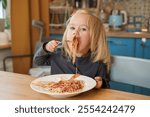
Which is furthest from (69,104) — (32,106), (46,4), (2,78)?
(46,4)

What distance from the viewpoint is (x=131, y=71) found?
55.6 inches

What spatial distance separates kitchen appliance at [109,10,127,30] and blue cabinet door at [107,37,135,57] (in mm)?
322

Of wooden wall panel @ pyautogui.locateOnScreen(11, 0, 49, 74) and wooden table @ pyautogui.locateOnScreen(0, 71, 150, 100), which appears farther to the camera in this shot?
wooden wall panel @ pyautogui.locateOnScreen(11, 0, 49, 74)

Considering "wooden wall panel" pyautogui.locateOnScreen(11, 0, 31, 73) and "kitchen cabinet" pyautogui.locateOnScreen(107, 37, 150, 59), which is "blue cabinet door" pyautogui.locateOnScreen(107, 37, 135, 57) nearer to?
"kitchen cabinet" pyautogui.locateOnScreen(107, 37, 150, 59)

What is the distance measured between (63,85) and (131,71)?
46cm

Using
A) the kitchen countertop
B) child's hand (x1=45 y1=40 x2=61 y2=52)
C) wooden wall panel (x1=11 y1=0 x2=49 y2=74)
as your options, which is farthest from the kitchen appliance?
child's hand (x1=45 y1=40 x2=61 y2=52)

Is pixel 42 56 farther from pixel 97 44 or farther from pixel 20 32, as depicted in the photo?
pixel 20 32

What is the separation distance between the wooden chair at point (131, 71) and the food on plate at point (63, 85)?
13.8 inches

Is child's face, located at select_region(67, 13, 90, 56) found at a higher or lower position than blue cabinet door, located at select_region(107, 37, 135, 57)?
higher

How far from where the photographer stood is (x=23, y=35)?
9.70 ft

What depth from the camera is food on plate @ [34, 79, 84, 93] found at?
1.07 meters

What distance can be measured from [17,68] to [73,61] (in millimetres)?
1616

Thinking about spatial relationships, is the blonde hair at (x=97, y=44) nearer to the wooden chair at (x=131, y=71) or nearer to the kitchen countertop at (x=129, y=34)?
the wooden chair at (x=131, y=71)

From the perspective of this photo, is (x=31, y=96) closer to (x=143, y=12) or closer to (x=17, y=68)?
(x=17, y=68)
